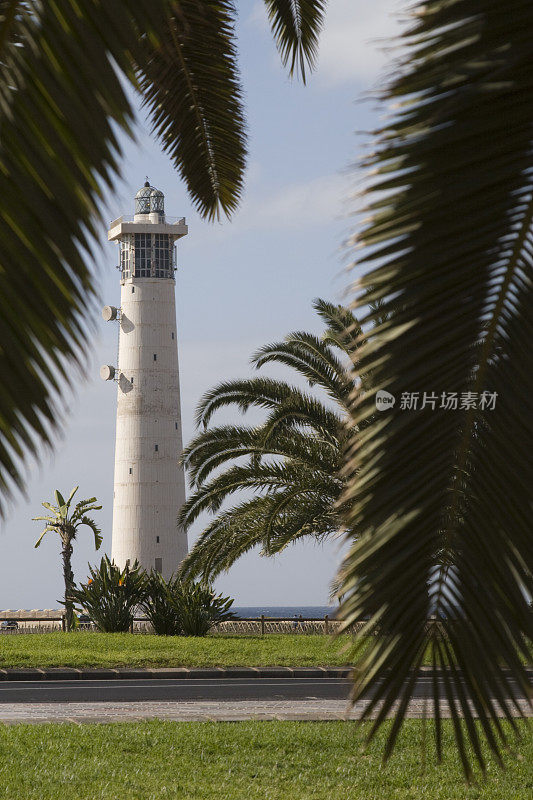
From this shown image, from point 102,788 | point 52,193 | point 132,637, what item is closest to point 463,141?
point 52,193

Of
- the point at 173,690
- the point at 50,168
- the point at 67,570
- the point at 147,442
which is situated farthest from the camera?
the point at 147,442

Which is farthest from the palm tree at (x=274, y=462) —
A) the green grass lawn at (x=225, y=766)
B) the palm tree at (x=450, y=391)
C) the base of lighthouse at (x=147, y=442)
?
the base of lighthouse at (x=147, y=442)

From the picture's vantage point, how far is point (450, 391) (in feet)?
7.93

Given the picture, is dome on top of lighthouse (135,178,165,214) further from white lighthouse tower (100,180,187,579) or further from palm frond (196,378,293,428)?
palm frond (196,378,293,428)

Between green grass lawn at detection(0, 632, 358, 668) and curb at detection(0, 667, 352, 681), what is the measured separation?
281mm

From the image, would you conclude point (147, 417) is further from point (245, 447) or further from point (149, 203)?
point (245, 447)

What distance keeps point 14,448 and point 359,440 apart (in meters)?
0.79

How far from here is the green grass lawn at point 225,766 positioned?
7.05 m

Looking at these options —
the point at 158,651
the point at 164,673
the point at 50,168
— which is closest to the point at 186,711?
the point at 164,673

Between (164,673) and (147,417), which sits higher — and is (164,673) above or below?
below

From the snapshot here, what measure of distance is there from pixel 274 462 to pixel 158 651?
13.3 feet

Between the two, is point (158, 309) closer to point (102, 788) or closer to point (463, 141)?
point (102, 788)

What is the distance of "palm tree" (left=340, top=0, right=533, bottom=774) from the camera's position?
2.27m

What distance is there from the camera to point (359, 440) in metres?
2.38
